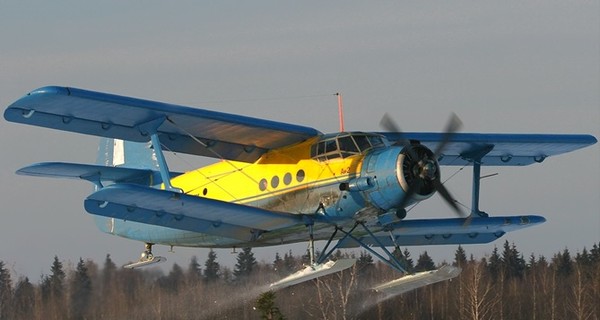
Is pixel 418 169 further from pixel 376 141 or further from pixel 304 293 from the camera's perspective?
pixel 304 293

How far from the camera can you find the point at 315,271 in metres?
28.6

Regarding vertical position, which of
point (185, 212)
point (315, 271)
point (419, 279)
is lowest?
point (419, 279)

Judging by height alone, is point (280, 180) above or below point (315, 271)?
above

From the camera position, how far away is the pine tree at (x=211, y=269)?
138 feet

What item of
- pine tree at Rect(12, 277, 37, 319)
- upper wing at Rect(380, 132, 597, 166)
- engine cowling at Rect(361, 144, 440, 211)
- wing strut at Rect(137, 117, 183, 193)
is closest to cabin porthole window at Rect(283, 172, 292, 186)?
engine cowling at Rect(361, 144, 440, 211)

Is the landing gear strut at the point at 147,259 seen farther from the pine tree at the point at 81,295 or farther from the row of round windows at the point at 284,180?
the pine tree at the point at 81,295

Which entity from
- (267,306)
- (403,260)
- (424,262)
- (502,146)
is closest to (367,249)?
(403,260)

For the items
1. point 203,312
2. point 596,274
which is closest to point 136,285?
point 203,312

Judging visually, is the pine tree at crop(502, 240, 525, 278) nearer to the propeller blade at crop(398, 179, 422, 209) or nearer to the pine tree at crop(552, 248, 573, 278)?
the pine tree at crop(552, 248, 573, 278)

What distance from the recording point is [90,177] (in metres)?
33.3

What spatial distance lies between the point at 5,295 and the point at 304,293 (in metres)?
11.1

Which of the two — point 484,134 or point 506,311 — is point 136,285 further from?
point 506,311

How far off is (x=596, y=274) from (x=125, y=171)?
1343 inches

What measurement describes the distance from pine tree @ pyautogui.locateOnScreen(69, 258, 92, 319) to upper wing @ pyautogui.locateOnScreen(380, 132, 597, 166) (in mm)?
11123
